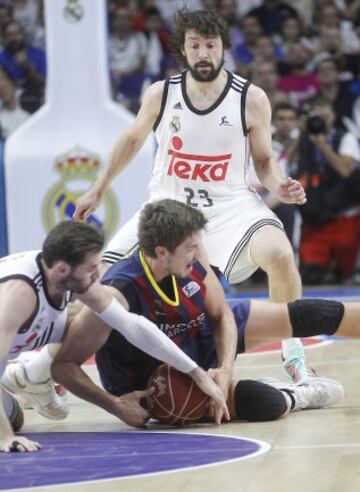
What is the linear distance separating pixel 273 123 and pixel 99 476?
725cm

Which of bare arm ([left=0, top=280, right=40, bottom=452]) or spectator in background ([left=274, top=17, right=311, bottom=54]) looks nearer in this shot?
bare arm ([left=0, top=280, right=40, bottom=452])

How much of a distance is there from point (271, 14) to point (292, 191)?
7.68m

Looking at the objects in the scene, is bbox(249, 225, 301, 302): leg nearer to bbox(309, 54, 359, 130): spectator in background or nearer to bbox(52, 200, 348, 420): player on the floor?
bbox(52, 200, 348, 420): player on the floor

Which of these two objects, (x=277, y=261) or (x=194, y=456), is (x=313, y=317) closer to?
(x=277, y=261)

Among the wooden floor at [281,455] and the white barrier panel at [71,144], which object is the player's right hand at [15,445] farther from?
the white barrier panel at [71,144]

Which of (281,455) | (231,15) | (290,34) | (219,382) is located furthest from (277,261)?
(231,15)

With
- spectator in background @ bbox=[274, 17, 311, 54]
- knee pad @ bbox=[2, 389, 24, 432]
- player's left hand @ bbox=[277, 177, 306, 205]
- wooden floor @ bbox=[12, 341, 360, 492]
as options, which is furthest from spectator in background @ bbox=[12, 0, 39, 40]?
knee pad @ bbox=[2, 389, 24, 432]

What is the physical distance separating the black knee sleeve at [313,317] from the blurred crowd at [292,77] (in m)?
5.06

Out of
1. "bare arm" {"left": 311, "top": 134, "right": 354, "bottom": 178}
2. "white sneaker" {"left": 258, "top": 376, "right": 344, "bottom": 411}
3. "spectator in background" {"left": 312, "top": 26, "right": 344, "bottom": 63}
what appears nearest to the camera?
"white sneaker" {"left": 258, "top": 376, "right": 344, "bottom": 411}

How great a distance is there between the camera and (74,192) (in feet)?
35.7

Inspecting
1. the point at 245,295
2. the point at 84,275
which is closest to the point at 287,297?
the point at 84,275

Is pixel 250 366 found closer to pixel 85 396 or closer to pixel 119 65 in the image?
pixel 85 396

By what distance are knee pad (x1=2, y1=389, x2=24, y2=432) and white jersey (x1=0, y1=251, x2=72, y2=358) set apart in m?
0.21

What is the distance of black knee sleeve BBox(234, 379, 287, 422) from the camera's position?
239 inches
